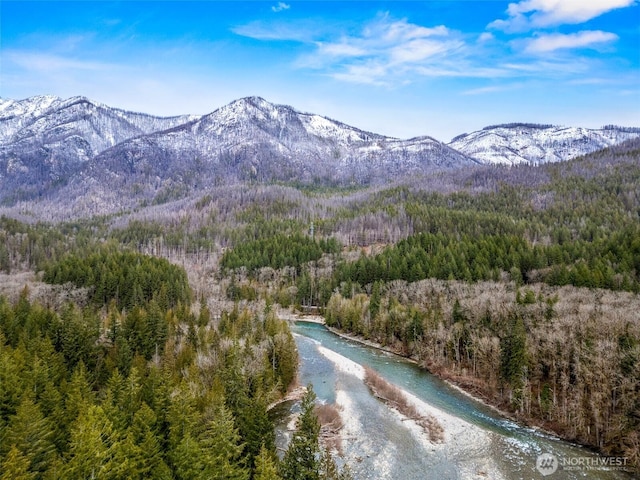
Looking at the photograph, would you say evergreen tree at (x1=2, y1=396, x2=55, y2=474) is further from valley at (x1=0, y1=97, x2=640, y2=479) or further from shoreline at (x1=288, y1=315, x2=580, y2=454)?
shoreline at (x1=288, y1=315, x2=580, y2=454)

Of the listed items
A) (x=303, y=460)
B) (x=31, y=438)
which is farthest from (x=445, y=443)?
(x=31, y=438)

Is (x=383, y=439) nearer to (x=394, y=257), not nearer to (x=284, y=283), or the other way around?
(x=394, y=257)

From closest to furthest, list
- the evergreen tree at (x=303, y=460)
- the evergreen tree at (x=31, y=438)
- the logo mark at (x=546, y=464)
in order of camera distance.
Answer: the evergreen tree at (x=303, y=460)
the evergreen tree at (x=31, y=438)
the logo mark at (x=546, y=464)

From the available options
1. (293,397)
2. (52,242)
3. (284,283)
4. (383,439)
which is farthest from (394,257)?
(52,242)

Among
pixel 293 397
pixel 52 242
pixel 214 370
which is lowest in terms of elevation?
pixel 293 397

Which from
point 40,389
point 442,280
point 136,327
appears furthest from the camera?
point 442,280

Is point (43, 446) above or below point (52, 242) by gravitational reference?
below

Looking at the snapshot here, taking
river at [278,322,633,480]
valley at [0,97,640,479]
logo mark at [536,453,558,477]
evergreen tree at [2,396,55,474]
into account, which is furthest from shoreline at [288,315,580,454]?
evergreen tree at [2,396,55,474]

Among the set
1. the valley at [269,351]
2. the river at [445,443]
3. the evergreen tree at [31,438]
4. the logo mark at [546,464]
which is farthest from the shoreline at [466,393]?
the evergreen tree at [31,438]

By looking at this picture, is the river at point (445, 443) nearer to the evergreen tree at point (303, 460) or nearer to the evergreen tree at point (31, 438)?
the evergreen tree at point (303, 460)
